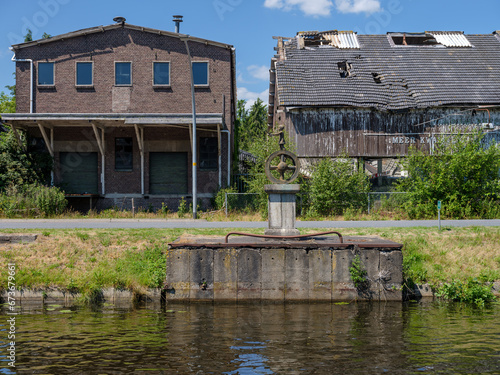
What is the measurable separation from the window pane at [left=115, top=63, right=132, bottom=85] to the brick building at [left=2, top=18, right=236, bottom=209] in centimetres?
2

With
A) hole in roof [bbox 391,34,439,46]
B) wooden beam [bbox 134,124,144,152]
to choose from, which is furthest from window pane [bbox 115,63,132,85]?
hole in roof [bbox 391,34,439,46]

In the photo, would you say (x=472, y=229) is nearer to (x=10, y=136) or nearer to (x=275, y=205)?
(x=275, y=205)

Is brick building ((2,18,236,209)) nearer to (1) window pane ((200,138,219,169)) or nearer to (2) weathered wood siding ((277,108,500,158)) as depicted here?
(1) window pane ((200,138,219,169))

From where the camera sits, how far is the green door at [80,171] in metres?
27.8

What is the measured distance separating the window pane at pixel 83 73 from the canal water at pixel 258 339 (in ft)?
64.4

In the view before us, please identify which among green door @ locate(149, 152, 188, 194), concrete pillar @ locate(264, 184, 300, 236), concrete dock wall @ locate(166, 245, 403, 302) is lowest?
concrete dock wall @ locate(166, 245, 403, 302)

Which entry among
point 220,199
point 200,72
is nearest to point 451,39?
point 200,72

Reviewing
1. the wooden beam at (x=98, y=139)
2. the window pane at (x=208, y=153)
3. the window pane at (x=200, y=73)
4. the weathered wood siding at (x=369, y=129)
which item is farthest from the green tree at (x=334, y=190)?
the wooden beam at (x=98, y=139)

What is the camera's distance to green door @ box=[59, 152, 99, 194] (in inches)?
1096

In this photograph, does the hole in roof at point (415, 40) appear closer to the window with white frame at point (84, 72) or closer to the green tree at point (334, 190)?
the green tree at point (334, 190)

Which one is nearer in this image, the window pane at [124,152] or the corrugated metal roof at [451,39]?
the window pane at [124,152]

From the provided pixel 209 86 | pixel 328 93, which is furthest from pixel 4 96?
pixel 328 93

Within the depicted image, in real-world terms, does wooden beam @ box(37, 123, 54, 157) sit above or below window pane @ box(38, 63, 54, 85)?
below

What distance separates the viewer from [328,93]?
29844 mm
